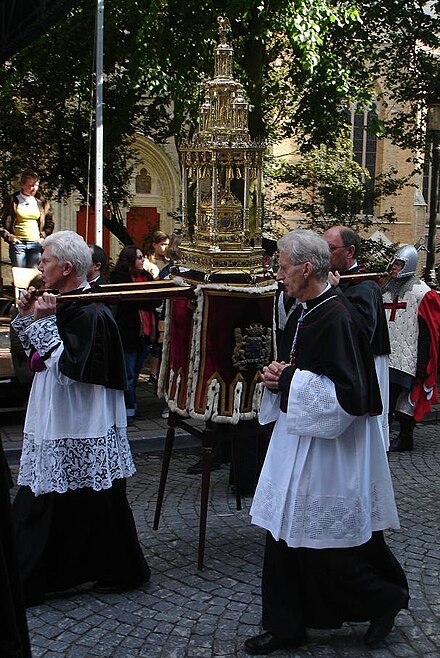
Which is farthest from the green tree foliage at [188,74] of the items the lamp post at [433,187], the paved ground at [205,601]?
the paved ground at [205,601]

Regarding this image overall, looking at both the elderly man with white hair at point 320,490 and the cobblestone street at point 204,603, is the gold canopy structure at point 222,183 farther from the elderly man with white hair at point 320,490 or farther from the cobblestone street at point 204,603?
Answer: the cobblestone street at point 204,603

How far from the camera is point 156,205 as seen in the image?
29719mm

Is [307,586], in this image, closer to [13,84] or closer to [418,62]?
[13,84]

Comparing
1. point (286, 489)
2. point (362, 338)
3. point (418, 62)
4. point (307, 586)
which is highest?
point (418, 62)

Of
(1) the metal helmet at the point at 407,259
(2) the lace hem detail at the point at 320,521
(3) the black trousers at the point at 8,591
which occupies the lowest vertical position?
(2) the lace hem detail at the point at 320,521

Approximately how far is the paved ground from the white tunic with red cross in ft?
5.62

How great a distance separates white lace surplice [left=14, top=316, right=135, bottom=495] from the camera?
500cm

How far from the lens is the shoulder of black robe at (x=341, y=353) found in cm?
424

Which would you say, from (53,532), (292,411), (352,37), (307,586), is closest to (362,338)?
(292,411)

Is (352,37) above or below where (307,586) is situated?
above

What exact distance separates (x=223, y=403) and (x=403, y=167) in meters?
27.2

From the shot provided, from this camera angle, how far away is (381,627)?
15.0ft

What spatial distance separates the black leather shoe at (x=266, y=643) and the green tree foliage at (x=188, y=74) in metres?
9.11

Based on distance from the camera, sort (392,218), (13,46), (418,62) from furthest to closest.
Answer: (392,218) → (418,62) → (13,46)
